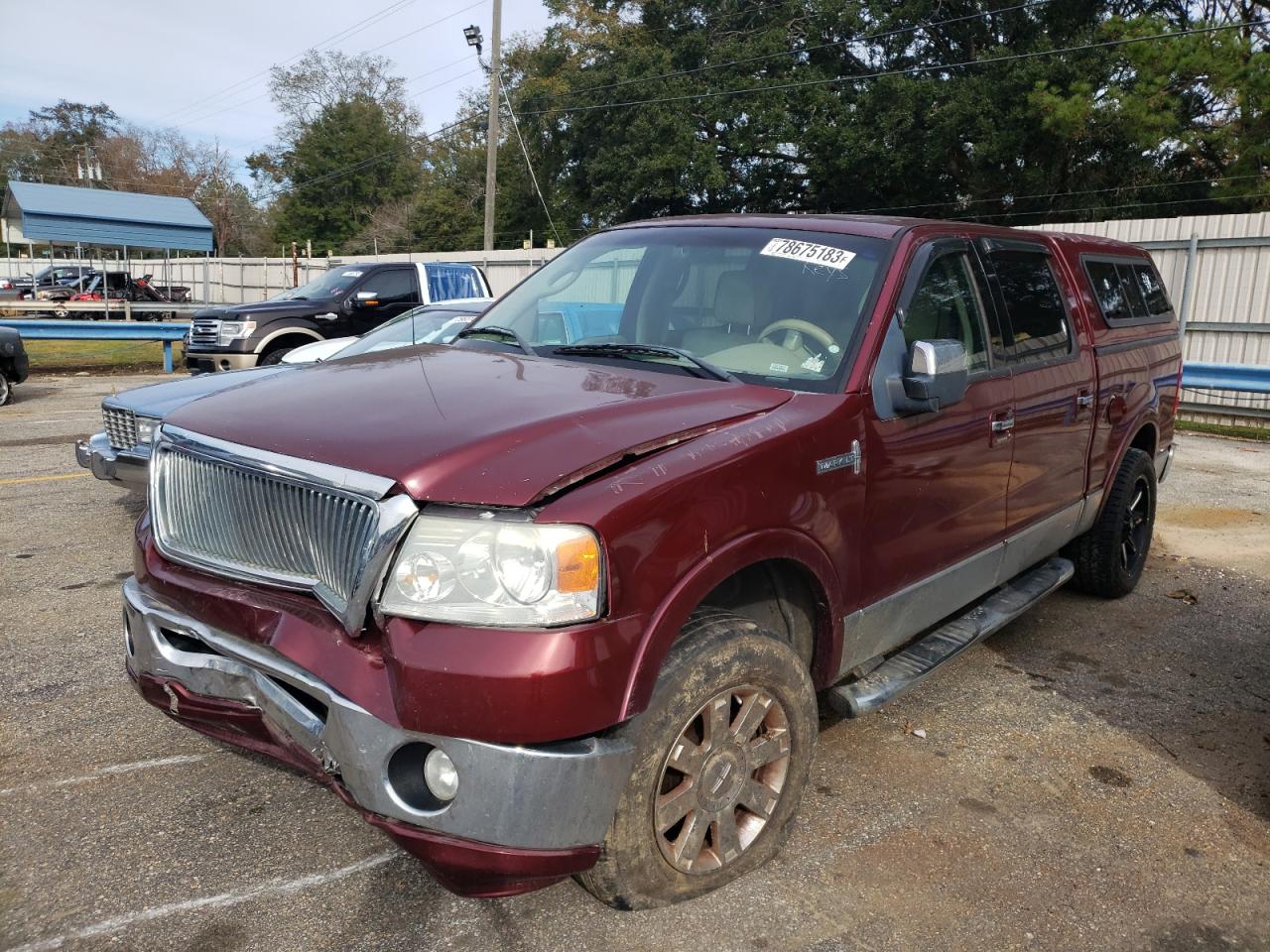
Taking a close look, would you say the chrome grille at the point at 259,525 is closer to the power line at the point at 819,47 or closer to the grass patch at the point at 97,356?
the grass patch at the point at 97,356

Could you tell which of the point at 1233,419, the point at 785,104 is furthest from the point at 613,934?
the point at 785,104

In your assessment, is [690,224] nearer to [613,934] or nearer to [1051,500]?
[1051,500]

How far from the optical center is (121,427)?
6.10m

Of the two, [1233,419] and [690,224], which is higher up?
[690,224]

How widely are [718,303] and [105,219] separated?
2351cm

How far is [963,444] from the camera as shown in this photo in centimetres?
366

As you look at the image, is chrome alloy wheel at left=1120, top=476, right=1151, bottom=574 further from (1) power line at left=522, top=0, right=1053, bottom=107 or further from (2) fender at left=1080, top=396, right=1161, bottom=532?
(1) power line at left=522, top=0, right=1053, bottom=107

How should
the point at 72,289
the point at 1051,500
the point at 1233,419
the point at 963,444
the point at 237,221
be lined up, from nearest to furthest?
the point at 963,444
the point at 1051,500
the point at 1233,419
the point at 72,289
the point at 237,221

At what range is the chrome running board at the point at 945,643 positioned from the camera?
10.8ft

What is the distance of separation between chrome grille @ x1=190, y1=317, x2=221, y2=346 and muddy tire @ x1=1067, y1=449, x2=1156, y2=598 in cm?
Result: 1013

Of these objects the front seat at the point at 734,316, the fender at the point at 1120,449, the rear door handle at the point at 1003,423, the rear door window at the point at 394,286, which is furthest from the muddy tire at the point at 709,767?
the rear door window at the point at 394,286

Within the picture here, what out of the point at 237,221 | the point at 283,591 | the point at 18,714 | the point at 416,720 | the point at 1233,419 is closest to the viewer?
the point at 416,720

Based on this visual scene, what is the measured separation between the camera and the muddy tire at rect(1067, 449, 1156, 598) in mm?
5332

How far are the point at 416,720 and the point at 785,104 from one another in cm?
3512
